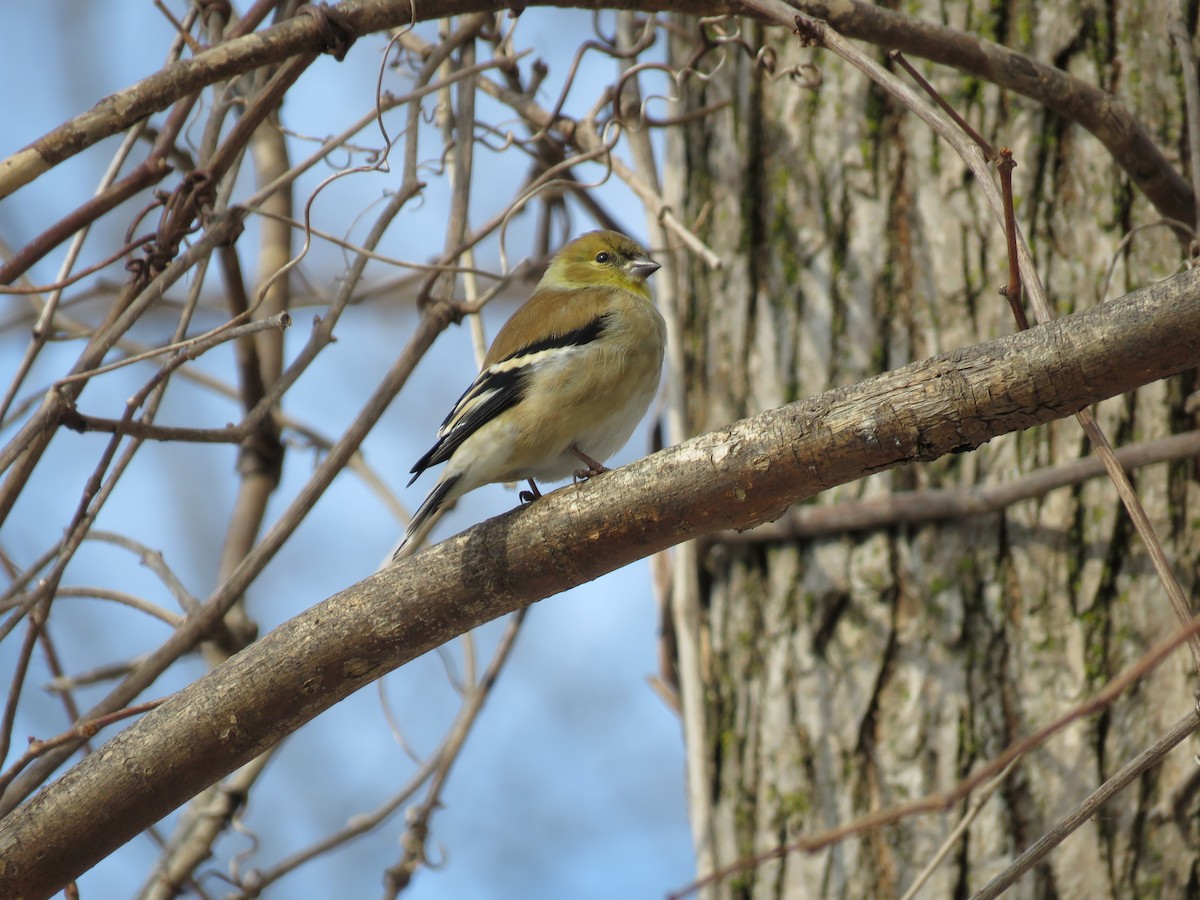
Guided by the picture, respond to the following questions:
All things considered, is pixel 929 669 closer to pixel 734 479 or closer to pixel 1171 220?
pixel 1171 220

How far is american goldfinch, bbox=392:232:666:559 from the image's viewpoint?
3162 millimetres

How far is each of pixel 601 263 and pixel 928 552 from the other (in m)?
1.68

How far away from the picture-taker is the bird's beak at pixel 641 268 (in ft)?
13.6

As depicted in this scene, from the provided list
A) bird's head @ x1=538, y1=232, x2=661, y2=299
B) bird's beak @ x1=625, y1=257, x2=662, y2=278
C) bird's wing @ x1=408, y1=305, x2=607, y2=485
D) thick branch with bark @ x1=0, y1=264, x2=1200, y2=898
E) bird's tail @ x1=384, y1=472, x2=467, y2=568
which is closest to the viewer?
thick branch with bark @ x1=0, y1=264, x2=1200, y2=898

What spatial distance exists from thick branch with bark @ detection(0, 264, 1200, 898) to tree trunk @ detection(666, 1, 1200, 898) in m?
1.49

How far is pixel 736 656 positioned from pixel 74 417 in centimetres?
204

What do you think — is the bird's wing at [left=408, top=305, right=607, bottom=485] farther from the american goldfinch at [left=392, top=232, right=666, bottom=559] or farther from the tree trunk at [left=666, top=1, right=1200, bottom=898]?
the tree trunk at [left=666, top=1, right=1200, bottom=898]

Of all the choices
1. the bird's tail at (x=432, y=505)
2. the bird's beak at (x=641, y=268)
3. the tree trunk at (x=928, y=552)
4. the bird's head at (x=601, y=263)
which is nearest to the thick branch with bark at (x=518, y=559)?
the bird's tail at (x=432, y=505)

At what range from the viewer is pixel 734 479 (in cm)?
199

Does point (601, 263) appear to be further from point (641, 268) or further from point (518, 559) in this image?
point (518, 559)

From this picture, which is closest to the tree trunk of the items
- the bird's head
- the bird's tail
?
the bird's head

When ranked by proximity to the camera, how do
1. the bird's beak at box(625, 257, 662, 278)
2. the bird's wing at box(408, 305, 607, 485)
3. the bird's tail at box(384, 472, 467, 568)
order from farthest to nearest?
the bird's beak at box(625, 257, 662, 278), the bird's wing at box(408, 305, 607, 485), the bird's tail at box(384, 472, 467, 568)

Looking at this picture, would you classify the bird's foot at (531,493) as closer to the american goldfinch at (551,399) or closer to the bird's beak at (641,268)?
the american goldfinch at (551,399)

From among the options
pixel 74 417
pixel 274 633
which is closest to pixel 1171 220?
pixel 274 633
